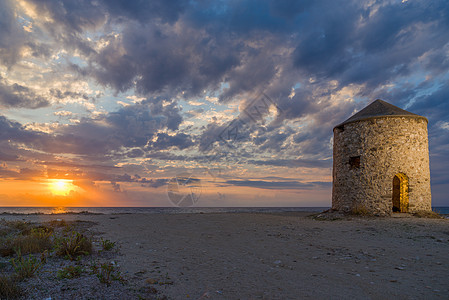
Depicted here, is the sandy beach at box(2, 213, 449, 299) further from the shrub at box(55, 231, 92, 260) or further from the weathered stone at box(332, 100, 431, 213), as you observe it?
the weathered stone at box(332, 100, 431, 213)

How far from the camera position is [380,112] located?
1482 cm

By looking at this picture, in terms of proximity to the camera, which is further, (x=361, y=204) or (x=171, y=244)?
(x=361, y=204)

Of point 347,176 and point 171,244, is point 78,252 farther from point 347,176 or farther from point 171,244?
point 347,176

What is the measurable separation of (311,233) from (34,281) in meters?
8.61

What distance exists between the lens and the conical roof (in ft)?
47.0

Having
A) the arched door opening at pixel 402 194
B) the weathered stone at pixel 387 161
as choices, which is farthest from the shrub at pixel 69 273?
the arched door opening at pixel 402 194

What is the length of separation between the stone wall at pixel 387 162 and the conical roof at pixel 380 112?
186 mm

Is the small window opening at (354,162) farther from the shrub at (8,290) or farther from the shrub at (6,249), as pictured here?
the shrub at (8,290)

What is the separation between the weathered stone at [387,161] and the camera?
14.0 m

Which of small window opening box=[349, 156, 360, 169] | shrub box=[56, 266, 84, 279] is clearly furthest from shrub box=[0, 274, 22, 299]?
small window opening box=[349, 156, 360, 169]

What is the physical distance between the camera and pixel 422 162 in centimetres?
1432

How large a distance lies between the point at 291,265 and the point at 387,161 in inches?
453

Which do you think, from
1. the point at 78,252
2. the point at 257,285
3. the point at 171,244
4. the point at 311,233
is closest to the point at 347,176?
the point at 311,233

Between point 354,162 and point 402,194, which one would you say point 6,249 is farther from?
point 402,194
